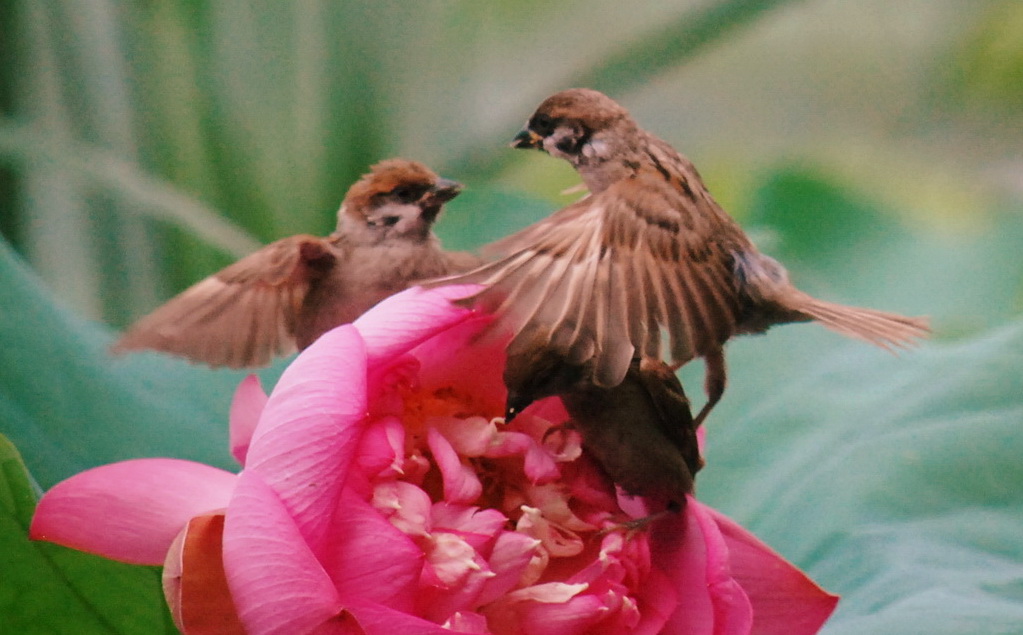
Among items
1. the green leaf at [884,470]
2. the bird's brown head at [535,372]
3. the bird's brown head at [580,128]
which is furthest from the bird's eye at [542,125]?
the green leaf at [884,470]

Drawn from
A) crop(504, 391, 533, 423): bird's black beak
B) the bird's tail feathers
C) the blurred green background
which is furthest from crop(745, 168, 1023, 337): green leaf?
crop(504, 391, 533, 423): bird's black beak

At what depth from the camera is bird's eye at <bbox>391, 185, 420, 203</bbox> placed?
13.4 inches

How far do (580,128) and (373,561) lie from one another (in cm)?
16

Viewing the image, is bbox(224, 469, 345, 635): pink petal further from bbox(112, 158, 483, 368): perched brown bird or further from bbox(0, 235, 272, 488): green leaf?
bbox(0, 235, 272, 488): green leaf

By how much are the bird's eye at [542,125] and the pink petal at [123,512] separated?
14 cm

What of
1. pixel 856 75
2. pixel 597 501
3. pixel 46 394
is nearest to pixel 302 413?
pixel 597 501

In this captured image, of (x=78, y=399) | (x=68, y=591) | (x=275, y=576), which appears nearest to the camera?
(x=275, y=576)

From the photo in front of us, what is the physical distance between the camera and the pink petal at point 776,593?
0.86 feet

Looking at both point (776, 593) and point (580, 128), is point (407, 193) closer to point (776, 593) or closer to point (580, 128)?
point (580, 128)

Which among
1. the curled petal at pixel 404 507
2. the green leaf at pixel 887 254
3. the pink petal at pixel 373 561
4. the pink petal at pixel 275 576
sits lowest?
the pink petal at pixel 275 576

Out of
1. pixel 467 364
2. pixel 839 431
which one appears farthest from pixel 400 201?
pixel 839 431

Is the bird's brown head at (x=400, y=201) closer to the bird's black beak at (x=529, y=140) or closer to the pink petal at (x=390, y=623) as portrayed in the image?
the bird's black beak at (x=529, y=140)

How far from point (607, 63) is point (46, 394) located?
318 mm

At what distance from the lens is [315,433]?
0.21m
